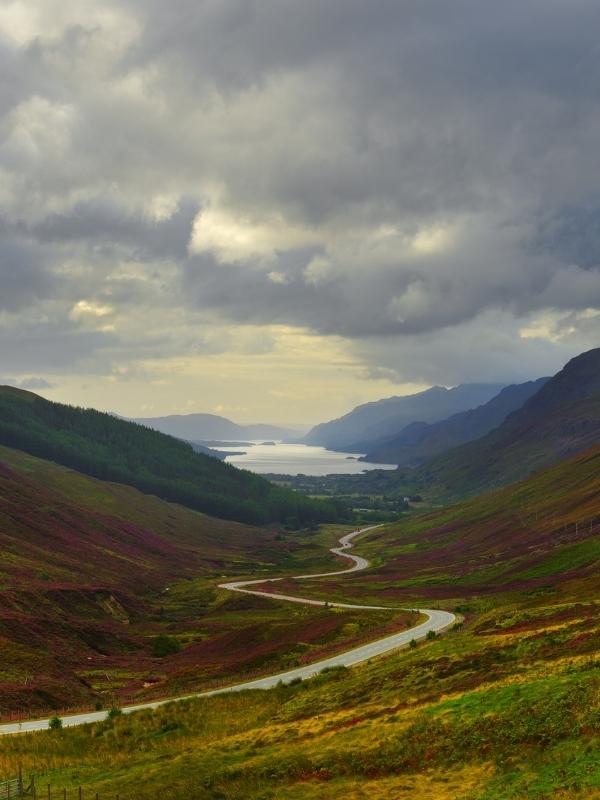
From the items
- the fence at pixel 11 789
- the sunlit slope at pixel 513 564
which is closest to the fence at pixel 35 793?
the fence at pixel 11 789

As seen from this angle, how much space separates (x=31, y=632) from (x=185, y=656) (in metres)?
20.8

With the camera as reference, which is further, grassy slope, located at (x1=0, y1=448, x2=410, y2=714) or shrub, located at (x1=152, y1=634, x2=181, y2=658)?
shrub, located at (x1=152, y1=634, x2=181, y2=658)

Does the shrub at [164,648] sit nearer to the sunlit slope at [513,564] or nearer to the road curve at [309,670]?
the road curve at [309,670]

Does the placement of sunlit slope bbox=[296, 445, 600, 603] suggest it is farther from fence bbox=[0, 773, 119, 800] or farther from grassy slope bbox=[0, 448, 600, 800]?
fence bbox=[0, 773, 119, 800]

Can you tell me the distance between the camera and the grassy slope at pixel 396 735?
1374 inches

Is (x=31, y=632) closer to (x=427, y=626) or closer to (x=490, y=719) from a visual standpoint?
(x=427, y=626)

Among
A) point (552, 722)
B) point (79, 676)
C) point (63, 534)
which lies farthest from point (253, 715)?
point (63, 534)

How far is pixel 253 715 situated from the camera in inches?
2192

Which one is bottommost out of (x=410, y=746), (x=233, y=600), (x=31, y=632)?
(x=233, y=600)

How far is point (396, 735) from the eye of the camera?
137 ft

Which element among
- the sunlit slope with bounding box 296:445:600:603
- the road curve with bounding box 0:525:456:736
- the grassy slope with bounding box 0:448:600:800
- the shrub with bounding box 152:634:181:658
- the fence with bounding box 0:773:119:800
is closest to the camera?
the grassy slope with bounding box 0:448:600:800

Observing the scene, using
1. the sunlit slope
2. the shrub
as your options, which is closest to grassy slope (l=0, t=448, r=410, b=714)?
the shrub

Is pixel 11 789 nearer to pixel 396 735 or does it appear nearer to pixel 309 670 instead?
pixel 396 735

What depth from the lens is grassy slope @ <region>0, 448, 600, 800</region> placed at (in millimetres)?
34906
